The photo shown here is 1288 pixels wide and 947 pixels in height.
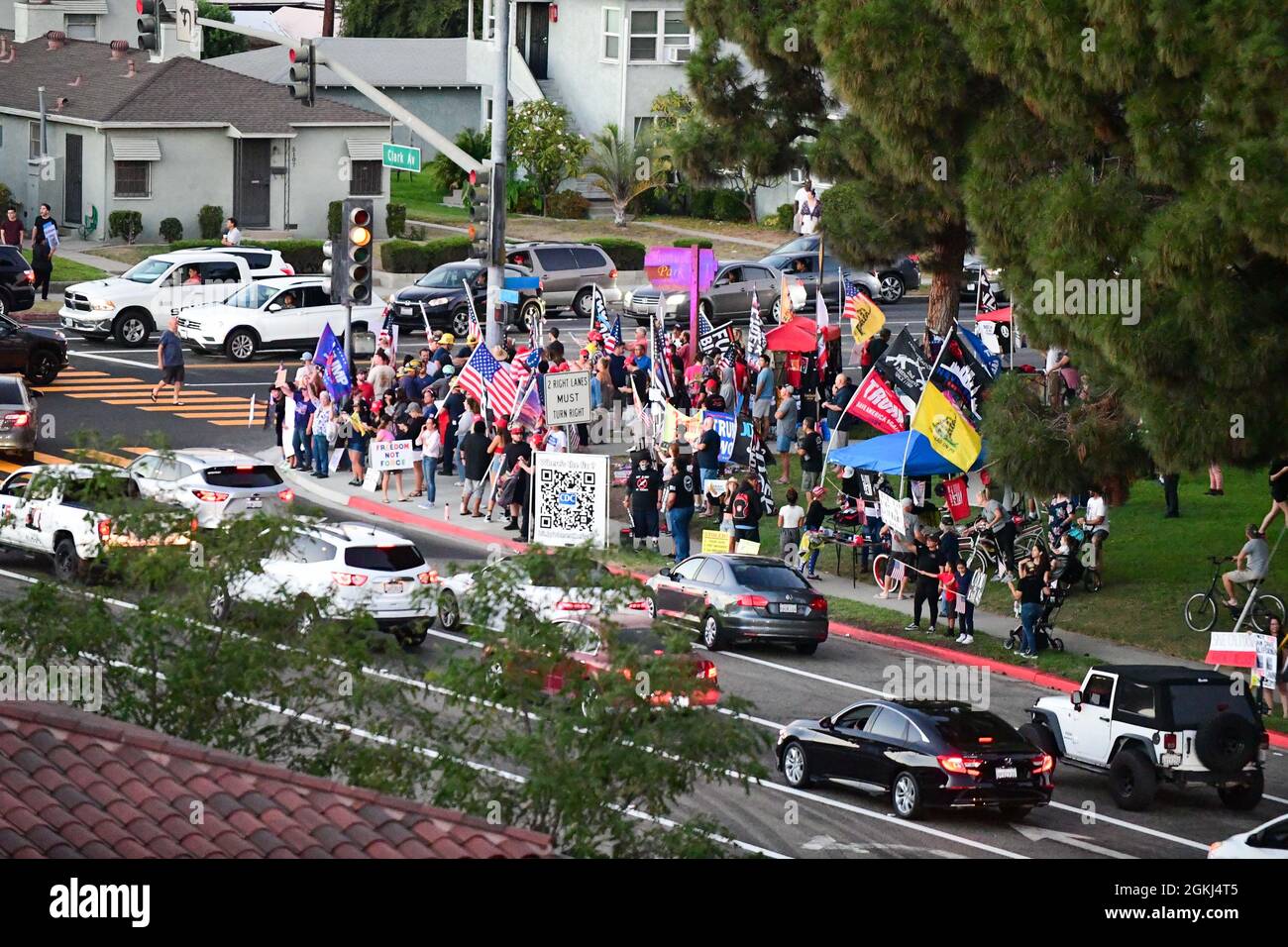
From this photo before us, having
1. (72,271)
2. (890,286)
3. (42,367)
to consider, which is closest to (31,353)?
(42,367)

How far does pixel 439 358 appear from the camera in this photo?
3738 centimetres

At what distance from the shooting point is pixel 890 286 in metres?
54.8

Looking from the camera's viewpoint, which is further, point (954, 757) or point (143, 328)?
point (143, 328)

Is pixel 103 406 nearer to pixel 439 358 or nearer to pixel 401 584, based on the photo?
pixel 439 358

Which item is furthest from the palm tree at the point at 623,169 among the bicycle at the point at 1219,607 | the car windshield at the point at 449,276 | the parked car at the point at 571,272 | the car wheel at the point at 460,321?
the bicycle at the point at 1219,607

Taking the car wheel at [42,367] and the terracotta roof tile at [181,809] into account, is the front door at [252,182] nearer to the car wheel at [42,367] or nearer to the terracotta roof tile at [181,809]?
the car wheel at [42,367]

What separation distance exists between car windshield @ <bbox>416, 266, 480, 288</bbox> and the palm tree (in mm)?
14778

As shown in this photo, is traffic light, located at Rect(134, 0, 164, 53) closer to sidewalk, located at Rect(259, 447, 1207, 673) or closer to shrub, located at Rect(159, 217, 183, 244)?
sidewalk, located at Rect(259, 447, 1207, 673)

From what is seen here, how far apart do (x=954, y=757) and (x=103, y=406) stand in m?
22.6

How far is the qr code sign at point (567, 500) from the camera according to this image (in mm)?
29672

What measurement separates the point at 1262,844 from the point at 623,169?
4785 centimetres

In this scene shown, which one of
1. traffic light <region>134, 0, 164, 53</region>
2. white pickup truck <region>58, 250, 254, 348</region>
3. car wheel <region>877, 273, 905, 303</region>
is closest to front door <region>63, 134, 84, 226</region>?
white pickup truck <region>58, 250, 254, 348</region>
